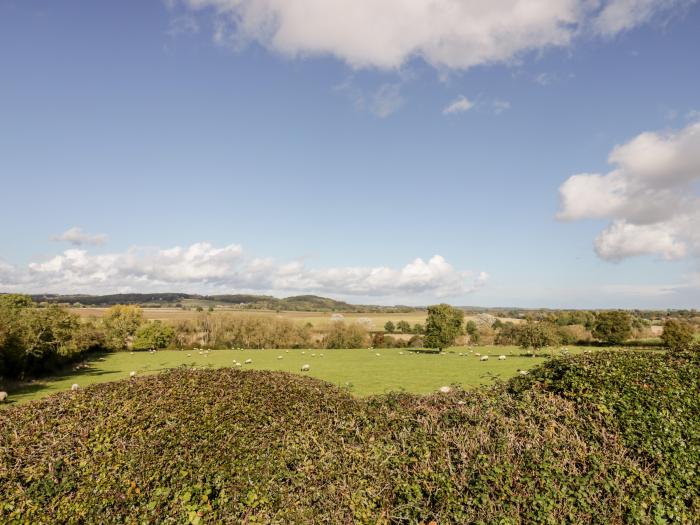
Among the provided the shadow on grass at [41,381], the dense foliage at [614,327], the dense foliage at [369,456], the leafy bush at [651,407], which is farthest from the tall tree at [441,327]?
the dense foliage at [369,456]

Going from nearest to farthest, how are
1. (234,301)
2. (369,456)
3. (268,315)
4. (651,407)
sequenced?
(369,456), (651,407), (268,315), (234,301)

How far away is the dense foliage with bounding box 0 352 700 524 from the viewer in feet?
19.8

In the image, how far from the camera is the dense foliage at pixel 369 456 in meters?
6.05

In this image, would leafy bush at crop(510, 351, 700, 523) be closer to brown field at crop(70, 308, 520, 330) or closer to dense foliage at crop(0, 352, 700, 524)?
dense foliage at crop(0, 352, 700, 524)

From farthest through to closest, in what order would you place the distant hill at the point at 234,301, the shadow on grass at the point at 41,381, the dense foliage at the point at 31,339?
the distant hill at the point at 234,301 < the dense foliage at the point at 31,339 < the shadow on grass at the point at 41,381

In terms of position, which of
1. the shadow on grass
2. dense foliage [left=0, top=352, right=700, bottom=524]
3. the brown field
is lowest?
the shadow on grass

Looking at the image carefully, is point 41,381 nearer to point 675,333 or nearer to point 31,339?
point 31,339

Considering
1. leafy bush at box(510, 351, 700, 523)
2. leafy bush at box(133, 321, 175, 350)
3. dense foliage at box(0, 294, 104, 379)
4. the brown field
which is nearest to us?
leafy bush at box(510, 351, 700, 523)

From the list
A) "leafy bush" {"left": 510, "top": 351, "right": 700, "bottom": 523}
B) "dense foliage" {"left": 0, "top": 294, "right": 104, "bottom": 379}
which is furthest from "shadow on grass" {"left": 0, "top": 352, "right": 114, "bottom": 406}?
"leafy bush" {"left": 510, "top": 351, "right": 700, "bottom": 523}

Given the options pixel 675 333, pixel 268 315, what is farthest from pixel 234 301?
pixel 675 333

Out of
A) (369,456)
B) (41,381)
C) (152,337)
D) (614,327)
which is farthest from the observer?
(152,337)

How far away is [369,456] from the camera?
6.75 meters

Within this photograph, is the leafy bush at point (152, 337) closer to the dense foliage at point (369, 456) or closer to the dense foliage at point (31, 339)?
the dense foliage at point (31, 339)

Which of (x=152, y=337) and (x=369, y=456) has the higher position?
(x=369, y=456)
